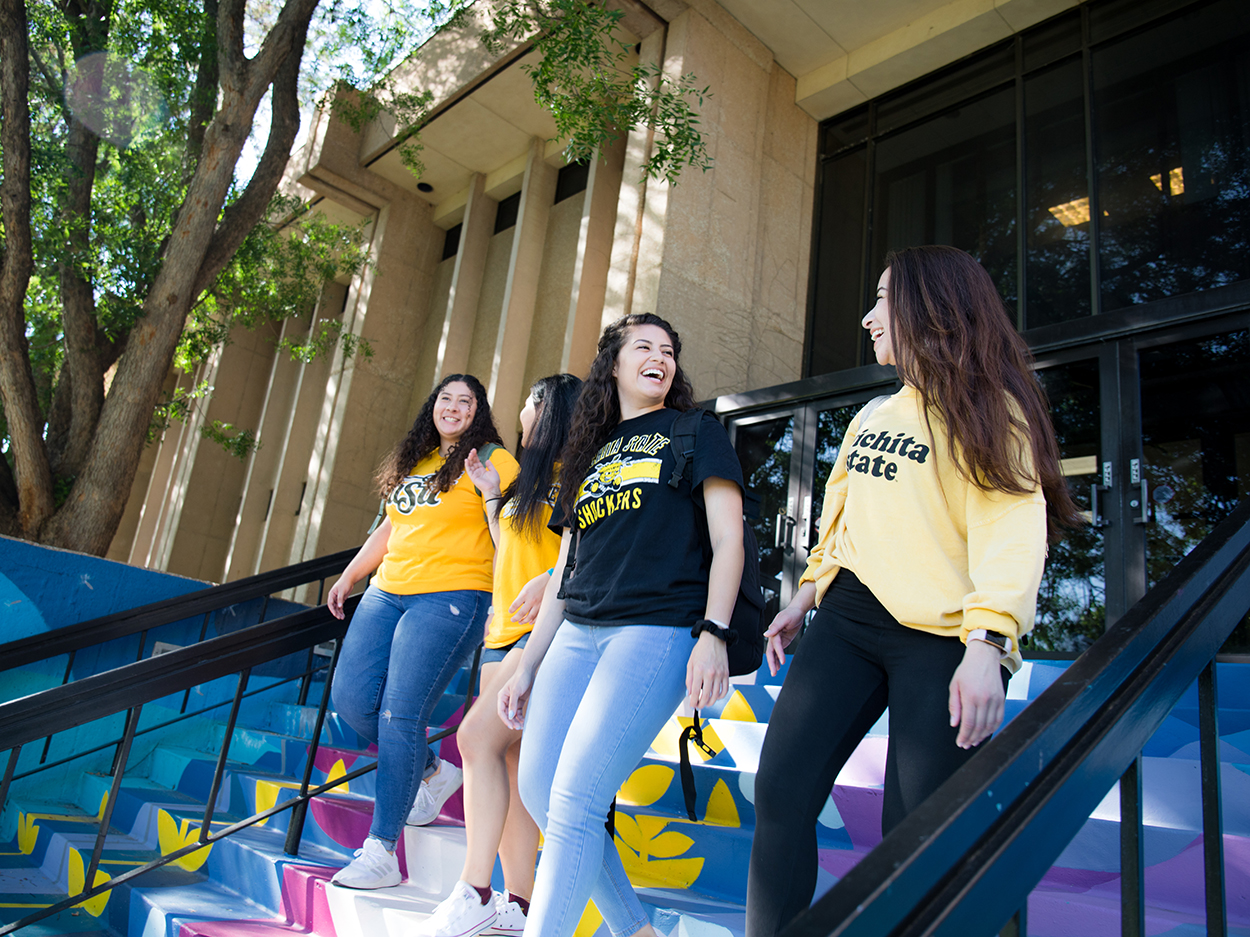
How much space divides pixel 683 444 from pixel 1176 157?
6084 mm

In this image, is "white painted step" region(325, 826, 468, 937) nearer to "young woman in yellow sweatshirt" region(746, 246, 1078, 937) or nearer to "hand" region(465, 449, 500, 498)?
"hand" region(465, 449, 500, 498)

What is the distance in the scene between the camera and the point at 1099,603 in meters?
5.18

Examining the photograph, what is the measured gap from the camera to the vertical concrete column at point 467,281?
10344 mm

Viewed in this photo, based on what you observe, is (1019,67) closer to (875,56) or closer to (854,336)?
(875,56)

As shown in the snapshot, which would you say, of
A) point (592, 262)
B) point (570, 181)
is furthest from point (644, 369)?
point (570, 181)

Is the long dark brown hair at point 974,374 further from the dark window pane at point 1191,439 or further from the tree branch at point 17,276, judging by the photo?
the tree branch at point 17,276

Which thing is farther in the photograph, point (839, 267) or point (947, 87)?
Answer: point (839, 267)

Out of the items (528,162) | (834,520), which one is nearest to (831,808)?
(834,520)

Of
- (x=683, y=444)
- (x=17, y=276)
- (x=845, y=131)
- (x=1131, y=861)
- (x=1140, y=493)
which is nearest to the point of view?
(x=1131, y=861)

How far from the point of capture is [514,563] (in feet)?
9.66

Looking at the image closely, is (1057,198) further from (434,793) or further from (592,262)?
(434,793)

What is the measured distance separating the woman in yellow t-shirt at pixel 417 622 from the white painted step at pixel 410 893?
79mm

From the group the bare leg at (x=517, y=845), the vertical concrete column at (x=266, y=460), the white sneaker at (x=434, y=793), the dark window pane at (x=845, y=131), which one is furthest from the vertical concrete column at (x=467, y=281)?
the bare leg at (x=517, y=845)

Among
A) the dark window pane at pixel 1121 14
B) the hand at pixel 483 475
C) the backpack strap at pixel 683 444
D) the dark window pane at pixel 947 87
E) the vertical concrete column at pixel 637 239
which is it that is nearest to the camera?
the backpack strap at pixel 683 444
